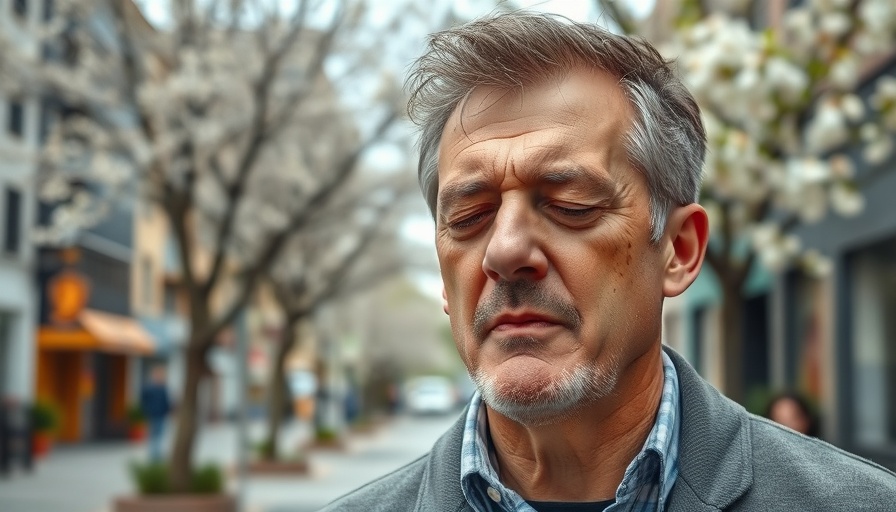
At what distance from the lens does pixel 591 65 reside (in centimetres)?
224

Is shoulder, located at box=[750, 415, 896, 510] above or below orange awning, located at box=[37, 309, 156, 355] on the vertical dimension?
below

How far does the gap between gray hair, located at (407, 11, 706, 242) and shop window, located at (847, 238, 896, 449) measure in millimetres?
11262

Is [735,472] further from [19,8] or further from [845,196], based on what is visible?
[19,8]

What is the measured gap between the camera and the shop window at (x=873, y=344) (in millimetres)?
13117

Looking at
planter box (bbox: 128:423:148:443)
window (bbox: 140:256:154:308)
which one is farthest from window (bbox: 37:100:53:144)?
window (bbox: 140:256:154:308)

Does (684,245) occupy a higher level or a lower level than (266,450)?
higher

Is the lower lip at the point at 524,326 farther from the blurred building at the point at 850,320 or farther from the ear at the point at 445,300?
the blurred building at the point at 850,320

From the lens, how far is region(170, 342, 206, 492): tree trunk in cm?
1509

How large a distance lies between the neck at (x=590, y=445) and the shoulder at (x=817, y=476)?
0.21 metres

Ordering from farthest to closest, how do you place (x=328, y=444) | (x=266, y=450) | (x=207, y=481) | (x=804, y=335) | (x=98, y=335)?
1. (x=98, y=335)
2. (x=328, y=444)
3. (x=266, y=450)
4. (x=804, y=335)
5. (x=207, y=481)

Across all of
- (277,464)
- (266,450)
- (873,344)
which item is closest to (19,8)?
(266,450)

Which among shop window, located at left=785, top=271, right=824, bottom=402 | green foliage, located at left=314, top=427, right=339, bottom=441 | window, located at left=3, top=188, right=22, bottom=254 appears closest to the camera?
shop window, located at left=785, top=271, right=824, bottom=402

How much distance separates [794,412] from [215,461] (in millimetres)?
9691

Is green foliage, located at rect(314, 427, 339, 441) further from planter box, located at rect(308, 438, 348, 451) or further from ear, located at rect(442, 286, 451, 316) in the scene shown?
ear, located at rect(442, 286, 451, 316)
